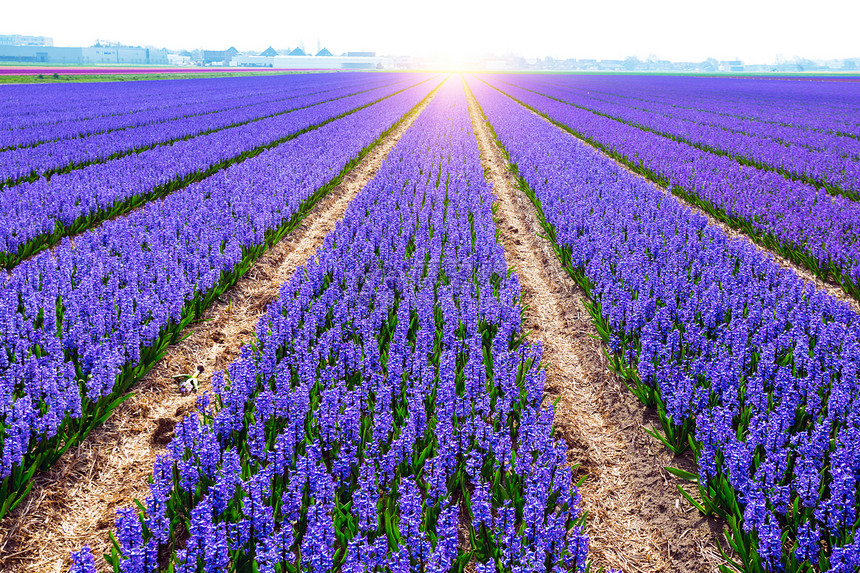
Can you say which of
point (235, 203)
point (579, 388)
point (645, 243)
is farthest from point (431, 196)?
point (579, 388)

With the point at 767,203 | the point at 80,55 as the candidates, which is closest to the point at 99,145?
the point at 767,203

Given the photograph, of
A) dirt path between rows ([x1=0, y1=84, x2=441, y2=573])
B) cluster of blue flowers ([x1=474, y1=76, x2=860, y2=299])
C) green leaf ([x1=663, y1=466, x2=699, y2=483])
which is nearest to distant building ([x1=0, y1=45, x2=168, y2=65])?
cluster of blue flowers ([x1=474, y1=76, x2=860, y2=299])

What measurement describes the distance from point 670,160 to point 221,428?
51.7 feet

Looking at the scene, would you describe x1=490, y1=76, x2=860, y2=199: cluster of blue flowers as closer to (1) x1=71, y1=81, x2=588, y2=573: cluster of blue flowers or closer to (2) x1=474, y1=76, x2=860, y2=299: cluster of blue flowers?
(2) x1=474, y1=76, x2=860, y2=299: cluster of blue flowers

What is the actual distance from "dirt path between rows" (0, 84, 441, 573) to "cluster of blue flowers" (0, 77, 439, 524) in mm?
178

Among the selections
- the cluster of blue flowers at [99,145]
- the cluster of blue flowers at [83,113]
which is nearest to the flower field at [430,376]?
the cluster of blue flowers at [99,145]

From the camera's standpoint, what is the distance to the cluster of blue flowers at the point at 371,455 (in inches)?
116

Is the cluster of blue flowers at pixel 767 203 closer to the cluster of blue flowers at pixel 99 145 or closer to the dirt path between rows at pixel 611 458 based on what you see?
the dirt path between rows at pixel 611 458

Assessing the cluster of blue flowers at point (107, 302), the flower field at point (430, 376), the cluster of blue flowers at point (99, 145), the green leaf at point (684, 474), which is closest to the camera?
the flower field at point (430, 376)

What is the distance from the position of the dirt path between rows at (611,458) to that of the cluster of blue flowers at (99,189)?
8.23 m

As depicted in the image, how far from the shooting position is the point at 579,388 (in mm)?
5512

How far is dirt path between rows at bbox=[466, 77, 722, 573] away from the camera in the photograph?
352cm

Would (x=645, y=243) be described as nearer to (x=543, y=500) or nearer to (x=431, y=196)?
(x=431, y=196)

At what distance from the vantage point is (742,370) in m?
4.70
